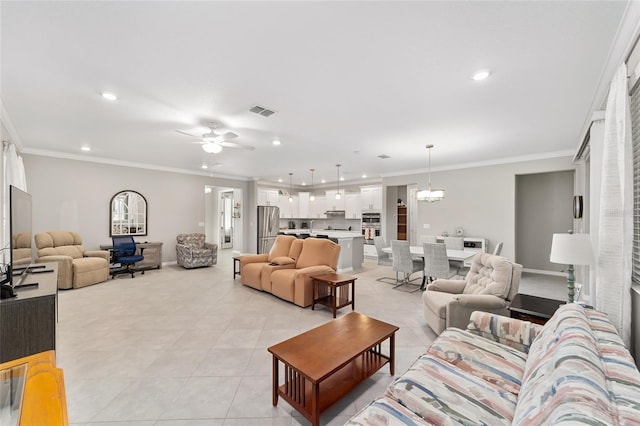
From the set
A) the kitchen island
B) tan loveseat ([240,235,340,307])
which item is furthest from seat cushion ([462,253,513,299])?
the kitchen island

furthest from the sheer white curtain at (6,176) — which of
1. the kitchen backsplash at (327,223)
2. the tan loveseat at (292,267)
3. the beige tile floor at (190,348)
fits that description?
the kitchen backsplash at (327,223)

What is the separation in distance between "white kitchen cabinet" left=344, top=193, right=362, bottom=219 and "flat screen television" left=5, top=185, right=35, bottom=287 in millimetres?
7664

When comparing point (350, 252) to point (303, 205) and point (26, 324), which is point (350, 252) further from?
point (26, 324)

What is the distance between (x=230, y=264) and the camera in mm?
7570

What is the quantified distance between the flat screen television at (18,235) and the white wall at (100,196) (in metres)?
3.53

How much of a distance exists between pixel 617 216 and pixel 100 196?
27.9 ft

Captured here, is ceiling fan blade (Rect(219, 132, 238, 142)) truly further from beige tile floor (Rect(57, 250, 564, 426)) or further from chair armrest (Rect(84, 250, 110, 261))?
chair armrest (Rect(84, 250, 110, 261))

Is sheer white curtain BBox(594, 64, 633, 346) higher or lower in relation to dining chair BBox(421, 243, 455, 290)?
higher

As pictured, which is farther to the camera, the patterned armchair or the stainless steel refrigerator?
the stainless steel refrigerator

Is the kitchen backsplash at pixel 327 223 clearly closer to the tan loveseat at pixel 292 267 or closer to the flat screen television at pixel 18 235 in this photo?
the tan loveseat at pixel 292 267

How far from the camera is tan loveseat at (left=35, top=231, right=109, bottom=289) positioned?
4781 millimetres

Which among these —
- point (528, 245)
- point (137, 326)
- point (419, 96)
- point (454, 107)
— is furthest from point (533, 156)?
point (137, 326)

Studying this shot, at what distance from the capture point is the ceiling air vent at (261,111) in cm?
319

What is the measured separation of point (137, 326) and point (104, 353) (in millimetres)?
670
